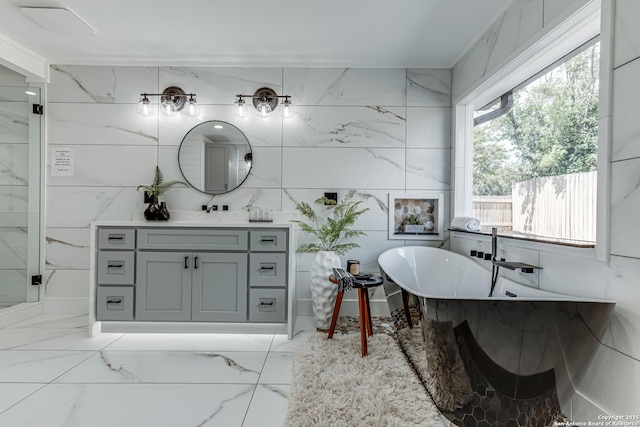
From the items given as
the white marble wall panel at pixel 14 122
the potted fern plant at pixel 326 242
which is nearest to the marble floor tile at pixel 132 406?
the potted fern plant at pixel 326 242

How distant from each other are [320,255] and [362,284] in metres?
0.58

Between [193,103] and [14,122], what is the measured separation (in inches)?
63.6

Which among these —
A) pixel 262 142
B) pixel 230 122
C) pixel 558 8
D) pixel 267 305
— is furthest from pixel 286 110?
pixel 558 8

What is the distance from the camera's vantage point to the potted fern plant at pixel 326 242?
2646 millimetres

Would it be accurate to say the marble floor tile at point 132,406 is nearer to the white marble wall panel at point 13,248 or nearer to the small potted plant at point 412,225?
the white marble wall panel at point 13,248

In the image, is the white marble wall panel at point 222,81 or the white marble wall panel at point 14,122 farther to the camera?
the white marble wall panel at point 222,81

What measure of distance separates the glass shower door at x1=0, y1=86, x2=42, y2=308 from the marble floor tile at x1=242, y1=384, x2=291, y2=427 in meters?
2.65

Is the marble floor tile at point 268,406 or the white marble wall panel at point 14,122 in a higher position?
the white marble wall panel at point 14,122

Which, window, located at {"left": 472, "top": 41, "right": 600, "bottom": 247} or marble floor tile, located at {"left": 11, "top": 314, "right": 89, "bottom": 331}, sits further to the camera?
marble floor tile, located at {"left": 11, "top": 314, "right": 89, "bottom": 331}

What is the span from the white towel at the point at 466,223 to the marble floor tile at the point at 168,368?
Result: 1877 millimetres

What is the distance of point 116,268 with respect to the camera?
2576 millimetres

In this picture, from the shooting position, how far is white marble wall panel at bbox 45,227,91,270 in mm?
3066

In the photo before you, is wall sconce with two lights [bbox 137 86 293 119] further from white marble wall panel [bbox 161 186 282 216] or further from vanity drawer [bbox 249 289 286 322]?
vanity drawer [bbox 249 289 286 322]

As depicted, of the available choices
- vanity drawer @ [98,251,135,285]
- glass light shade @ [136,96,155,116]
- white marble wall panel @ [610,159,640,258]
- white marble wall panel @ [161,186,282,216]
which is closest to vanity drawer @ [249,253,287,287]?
white marble wall panel @ [161,186,282,216]
